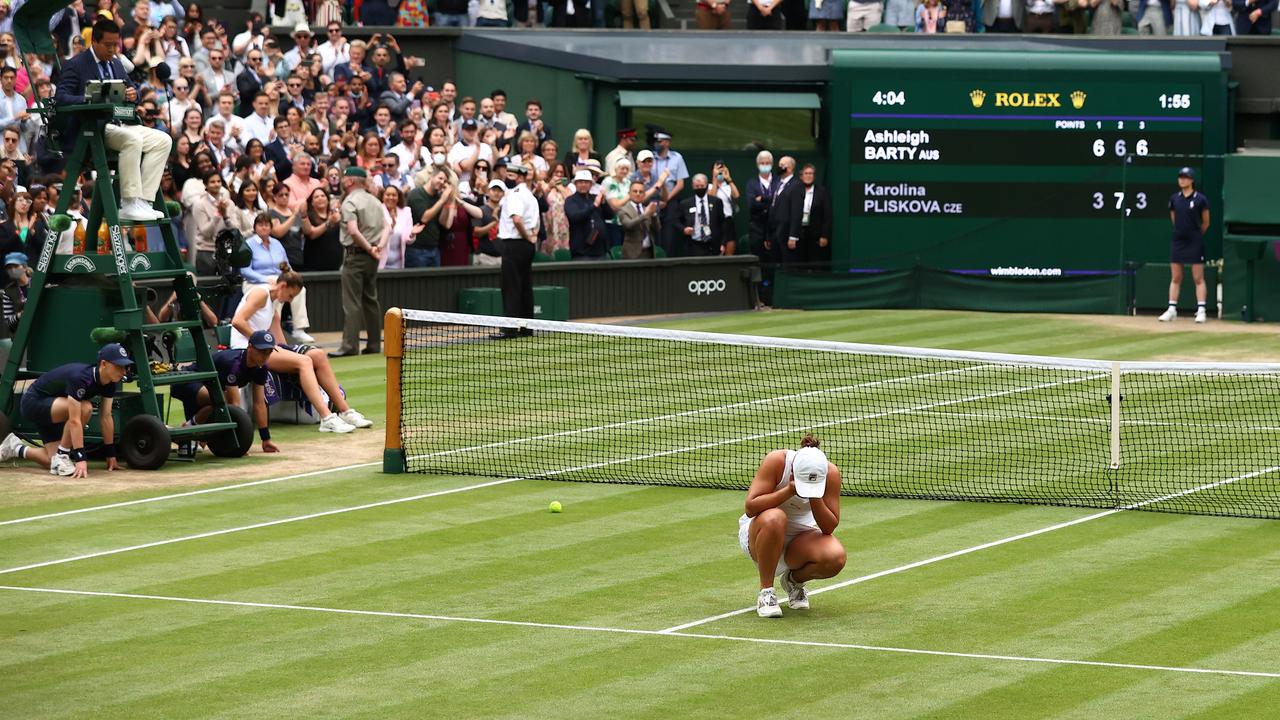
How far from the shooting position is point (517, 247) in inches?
1043

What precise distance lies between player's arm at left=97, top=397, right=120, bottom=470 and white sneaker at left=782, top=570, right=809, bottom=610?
7475 mm

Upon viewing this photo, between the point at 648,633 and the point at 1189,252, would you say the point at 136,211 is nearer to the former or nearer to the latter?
the point at 648,633

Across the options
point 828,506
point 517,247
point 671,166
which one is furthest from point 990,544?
point 671,166

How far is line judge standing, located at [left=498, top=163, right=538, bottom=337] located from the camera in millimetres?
26469

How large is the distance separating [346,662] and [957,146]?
22915 millimetres

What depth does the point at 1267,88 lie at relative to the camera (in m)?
33.7

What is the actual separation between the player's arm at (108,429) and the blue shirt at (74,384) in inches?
9.0

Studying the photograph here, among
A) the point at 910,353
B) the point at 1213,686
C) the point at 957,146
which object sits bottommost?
the point at 1213,686

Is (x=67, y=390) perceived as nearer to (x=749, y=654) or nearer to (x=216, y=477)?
(x=216, y=477)

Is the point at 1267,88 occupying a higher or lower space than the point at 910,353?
higher

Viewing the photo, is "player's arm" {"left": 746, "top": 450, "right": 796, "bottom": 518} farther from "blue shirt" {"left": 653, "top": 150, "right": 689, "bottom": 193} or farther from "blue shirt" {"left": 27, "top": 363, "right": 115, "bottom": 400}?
"blue shirt" {"left": 653, "top": 150, "right": 689, "bottom": 193}

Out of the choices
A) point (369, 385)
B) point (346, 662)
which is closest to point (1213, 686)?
point (346, 662)

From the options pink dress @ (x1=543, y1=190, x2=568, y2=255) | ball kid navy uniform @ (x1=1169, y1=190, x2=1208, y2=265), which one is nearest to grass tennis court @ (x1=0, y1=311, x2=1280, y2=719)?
pink dress @ (x1=543, y1=190, x2=568, y2=255)

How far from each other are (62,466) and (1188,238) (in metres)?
18.6
